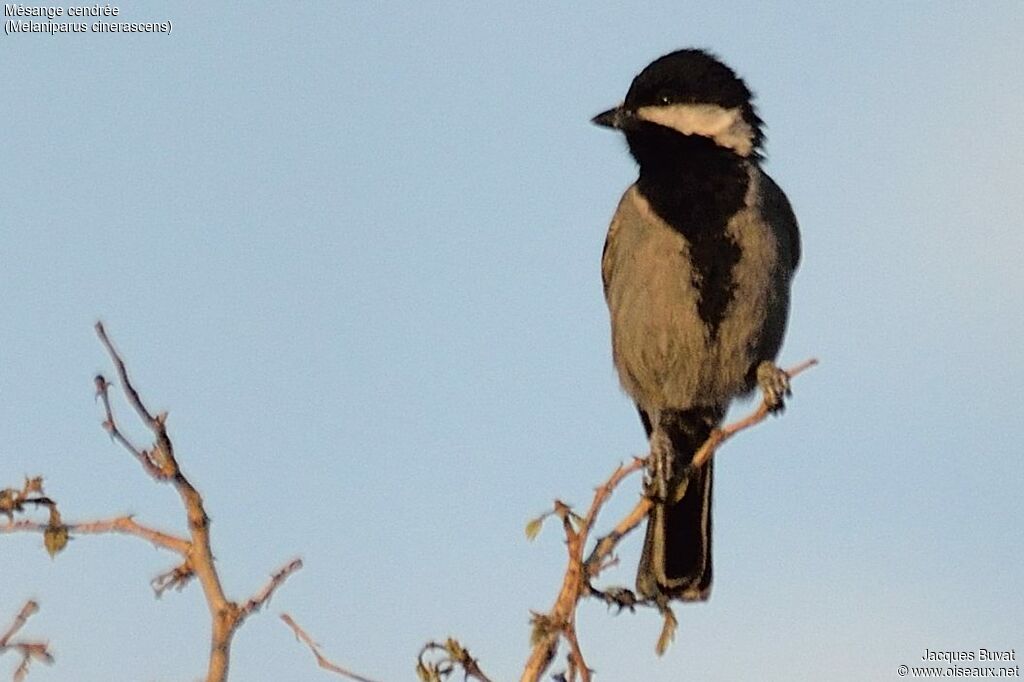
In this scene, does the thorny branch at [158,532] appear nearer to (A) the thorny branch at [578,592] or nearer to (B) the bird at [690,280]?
(A) the thorny branch at [578,592]

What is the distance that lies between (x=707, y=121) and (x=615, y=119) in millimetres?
431

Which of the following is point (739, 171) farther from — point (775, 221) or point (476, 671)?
point (476, 671)

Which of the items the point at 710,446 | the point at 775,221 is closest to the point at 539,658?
the point at 710,446

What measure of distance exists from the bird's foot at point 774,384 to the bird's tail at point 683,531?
1.22 feet

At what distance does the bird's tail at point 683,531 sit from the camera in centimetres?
587

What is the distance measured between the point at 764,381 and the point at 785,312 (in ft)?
1.31

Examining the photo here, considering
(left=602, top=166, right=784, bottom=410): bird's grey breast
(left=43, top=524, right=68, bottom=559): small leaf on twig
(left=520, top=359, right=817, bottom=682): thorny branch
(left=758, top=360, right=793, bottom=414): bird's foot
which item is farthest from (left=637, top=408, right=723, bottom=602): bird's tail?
(left=43, top=524, right=68, bottom=559): small leaf on twig

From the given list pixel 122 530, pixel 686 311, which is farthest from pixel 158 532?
pixel 686 311

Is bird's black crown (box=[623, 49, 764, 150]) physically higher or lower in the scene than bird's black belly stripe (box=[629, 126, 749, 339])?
higher

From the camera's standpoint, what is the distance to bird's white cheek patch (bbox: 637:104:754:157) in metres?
6.25

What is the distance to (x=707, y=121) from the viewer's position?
6.30 metres

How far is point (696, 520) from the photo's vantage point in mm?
6008

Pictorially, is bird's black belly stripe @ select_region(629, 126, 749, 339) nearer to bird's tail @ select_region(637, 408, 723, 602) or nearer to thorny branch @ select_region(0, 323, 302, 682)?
bird's tail @ select_region(637, 408, 723, 602)

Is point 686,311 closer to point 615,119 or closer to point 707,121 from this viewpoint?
point 707,121
